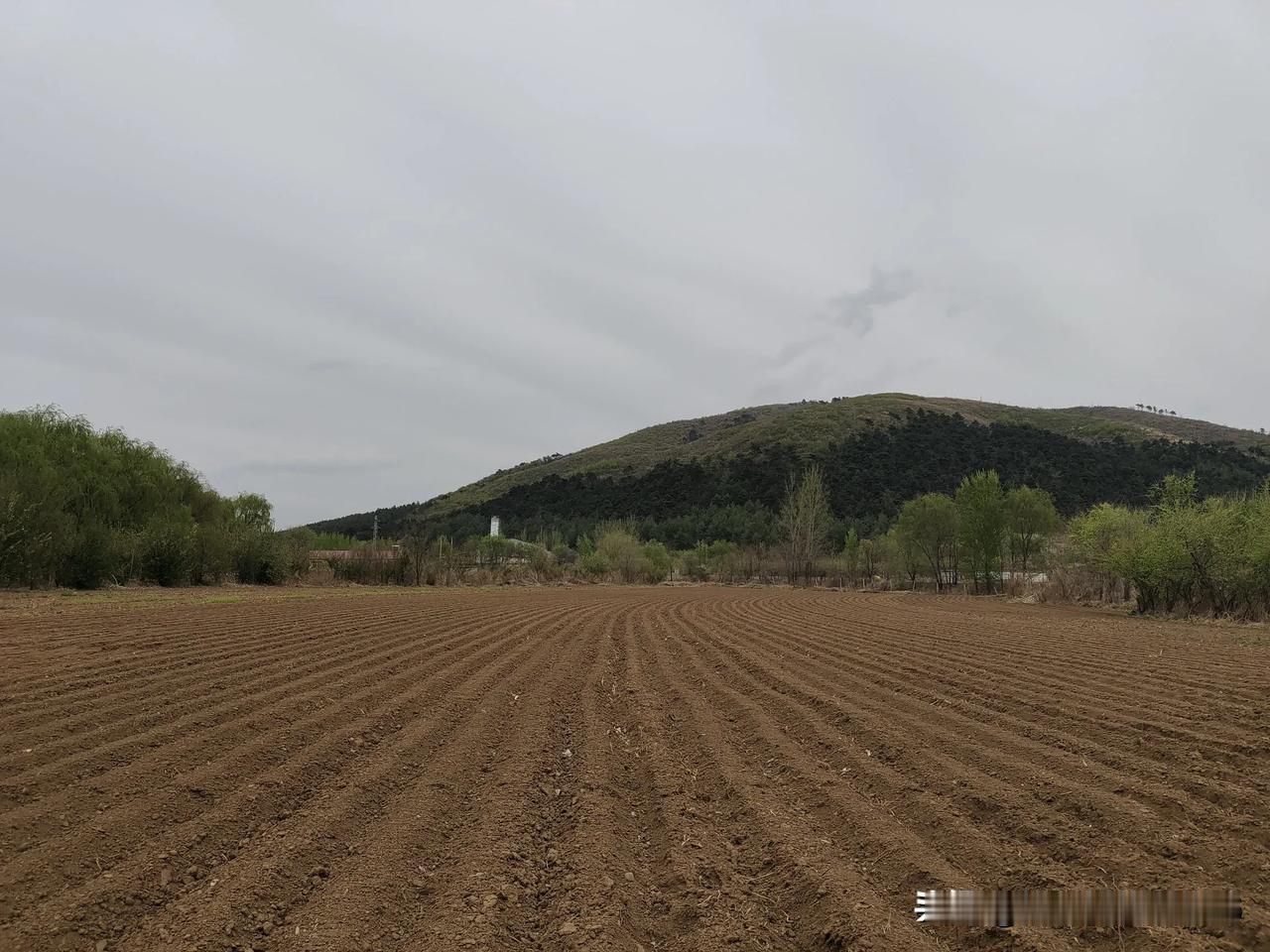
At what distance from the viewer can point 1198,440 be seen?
9825 centimetres

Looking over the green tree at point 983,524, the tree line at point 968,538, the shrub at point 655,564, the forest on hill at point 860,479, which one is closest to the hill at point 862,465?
the forest on hill at point 860,479

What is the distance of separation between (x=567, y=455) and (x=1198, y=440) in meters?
104

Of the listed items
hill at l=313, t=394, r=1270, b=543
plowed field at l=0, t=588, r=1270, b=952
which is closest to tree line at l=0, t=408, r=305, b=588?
plowed field at l=0, t=588, r=1270, b=952

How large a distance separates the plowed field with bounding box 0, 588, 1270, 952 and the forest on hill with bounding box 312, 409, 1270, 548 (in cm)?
6797

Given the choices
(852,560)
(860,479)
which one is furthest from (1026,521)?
(860,479)

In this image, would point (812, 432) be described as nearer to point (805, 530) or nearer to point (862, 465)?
point (862, 465)

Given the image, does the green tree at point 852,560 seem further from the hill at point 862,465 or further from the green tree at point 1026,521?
the hill at point 862,465

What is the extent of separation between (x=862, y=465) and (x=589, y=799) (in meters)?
98.9

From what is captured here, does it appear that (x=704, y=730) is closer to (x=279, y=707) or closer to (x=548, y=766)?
(x=548, y=766)

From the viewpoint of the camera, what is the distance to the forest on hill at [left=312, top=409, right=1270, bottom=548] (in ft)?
270

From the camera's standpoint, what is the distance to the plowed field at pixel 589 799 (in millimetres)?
3527

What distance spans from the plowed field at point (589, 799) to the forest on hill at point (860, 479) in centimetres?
6797

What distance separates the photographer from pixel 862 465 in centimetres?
9931

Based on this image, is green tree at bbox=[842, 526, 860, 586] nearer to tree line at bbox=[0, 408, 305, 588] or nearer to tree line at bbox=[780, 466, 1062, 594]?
tree line at bbox=[780, 466, 1062, 594]
